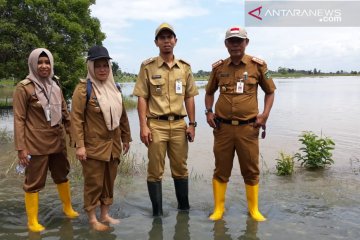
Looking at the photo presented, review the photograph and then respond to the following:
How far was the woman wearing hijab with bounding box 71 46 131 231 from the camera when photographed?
12.6 ft

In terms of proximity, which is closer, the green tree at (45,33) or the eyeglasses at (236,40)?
the eyeglasses at (236,40)

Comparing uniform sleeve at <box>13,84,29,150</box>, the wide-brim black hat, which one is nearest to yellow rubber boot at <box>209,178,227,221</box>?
the wide-brim black hat

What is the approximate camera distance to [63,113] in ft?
14.0

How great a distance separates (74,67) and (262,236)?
15.4 meters

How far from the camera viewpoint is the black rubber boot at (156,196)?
4.34 metres

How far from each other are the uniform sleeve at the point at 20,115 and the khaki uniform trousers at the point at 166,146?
139 centimetres

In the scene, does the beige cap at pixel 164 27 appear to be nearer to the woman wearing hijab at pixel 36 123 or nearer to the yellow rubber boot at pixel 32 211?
the woman wearing hijab at pixel 36 123

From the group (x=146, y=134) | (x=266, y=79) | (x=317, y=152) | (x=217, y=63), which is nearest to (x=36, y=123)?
(x=146, y=134)

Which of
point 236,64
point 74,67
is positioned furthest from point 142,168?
point 74,67

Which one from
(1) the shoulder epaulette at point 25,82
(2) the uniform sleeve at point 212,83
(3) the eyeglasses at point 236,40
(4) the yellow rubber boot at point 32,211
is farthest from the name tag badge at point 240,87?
(4) the yellow rubber boot at point 32,211

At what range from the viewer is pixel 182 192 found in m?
4.52

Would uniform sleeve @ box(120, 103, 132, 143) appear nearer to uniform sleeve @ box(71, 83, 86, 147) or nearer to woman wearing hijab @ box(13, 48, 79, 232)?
uniform sleeve @ box(71, 83, 86, 147)

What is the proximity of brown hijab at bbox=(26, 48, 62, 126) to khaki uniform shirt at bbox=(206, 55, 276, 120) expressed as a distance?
74.5 inches

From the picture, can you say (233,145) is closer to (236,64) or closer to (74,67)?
(236,64)
